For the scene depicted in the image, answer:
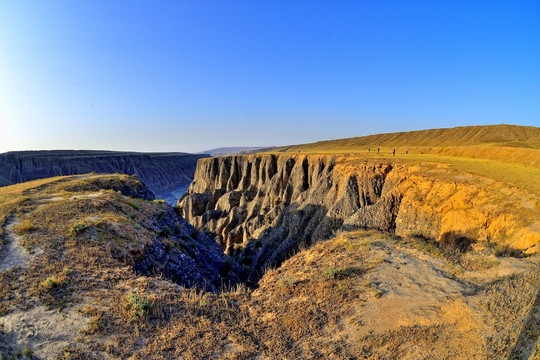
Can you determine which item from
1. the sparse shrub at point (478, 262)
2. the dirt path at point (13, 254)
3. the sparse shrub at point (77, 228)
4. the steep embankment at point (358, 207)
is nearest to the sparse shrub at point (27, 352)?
the dirt path at point (13, 254)

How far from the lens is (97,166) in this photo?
322 feet

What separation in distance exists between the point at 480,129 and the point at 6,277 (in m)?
72.8

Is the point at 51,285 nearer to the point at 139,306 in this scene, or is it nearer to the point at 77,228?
the point at 139,306

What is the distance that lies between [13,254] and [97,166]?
10692 centimetres

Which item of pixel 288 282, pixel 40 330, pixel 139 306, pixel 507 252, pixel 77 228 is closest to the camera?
pixel 40 330

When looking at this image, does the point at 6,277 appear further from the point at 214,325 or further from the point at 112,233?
the point at 214,325

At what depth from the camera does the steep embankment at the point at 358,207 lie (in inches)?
456

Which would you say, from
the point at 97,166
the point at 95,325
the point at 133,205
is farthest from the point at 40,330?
the point at 97,166

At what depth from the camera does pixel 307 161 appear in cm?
3594

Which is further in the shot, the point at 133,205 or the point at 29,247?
the point at 133,205

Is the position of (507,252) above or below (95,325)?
above

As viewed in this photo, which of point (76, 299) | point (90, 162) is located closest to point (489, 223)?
point (76, 299)

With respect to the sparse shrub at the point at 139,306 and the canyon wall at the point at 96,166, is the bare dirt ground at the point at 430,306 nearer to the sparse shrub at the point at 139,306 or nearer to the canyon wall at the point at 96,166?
the sparse shrub at the point at 139,306

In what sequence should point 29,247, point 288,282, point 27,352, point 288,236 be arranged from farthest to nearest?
point 288,236
point 29,247
point 288,282
point 27,352
